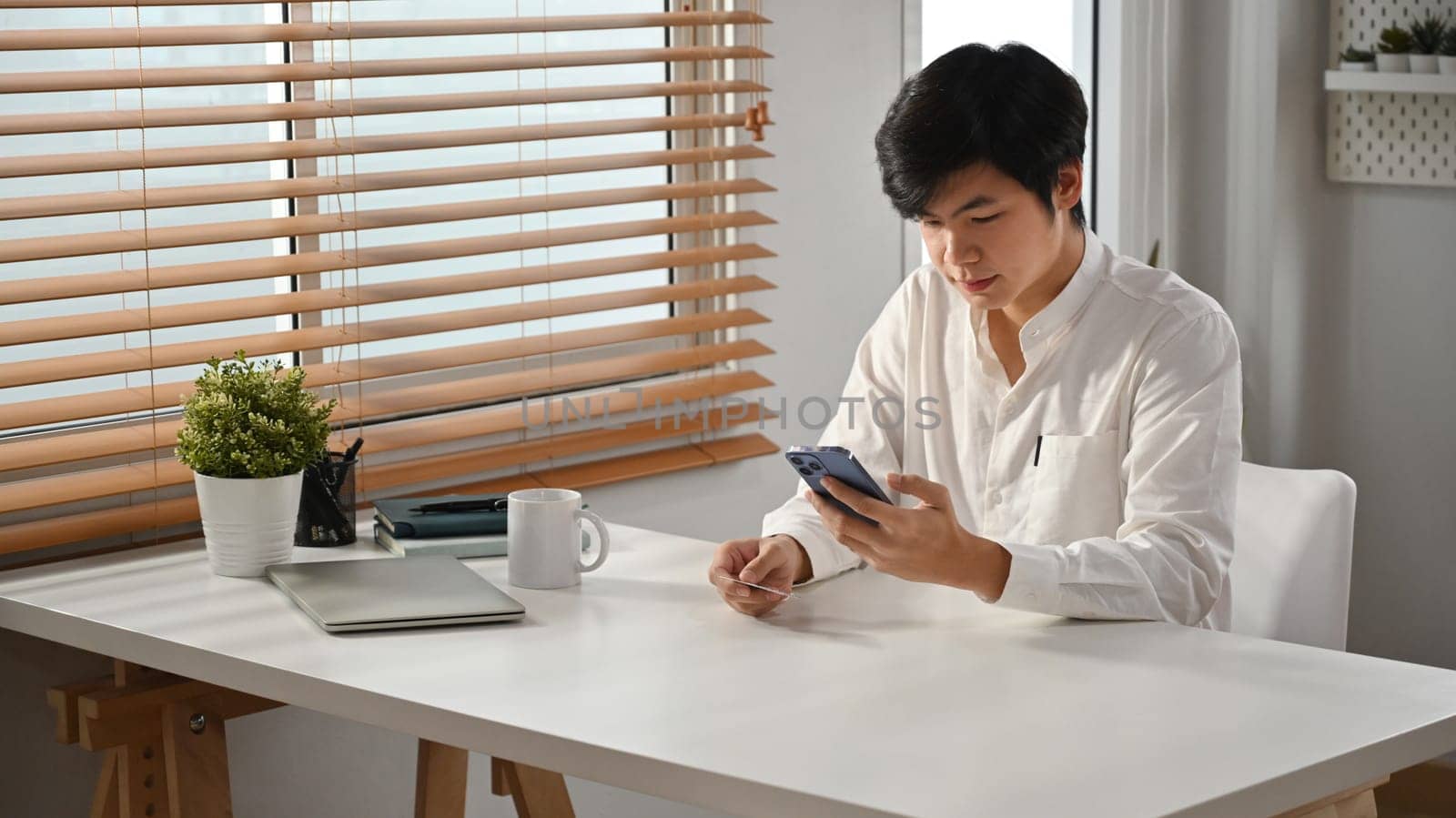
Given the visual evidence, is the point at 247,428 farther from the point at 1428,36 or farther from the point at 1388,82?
the point at 1428,36

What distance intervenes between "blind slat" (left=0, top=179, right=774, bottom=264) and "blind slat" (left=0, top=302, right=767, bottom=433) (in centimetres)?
18

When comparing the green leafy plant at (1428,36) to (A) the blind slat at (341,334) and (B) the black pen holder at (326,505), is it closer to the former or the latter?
(A) the blind slat at (341,334)

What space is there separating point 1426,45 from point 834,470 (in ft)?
6.41

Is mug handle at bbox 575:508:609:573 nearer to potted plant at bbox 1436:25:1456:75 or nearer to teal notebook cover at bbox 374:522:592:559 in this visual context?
teal notebook cover at bbox 374:522:592:559

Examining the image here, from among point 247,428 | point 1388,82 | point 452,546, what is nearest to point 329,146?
point 247,428

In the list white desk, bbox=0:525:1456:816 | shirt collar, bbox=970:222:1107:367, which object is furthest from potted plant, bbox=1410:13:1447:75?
white desk, bbox=0:525:1456:816

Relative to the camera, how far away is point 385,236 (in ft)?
7.17

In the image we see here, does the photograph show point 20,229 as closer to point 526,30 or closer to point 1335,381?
point 526,30

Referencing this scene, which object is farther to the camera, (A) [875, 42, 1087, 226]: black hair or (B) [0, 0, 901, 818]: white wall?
(B) [0, 0, 901, 818]: white wall

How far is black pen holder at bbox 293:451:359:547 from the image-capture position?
1.84 meters

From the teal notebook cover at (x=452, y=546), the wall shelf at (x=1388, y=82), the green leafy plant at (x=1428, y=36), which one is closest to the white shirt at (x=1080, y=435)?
the teal notebook cover at (x=452, y=546)

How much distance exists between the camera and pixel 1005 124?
165 centimetres

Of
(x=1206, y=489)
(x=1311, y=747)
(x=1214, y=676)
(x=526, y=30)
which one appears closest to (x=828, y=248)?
(x=526, y=30)

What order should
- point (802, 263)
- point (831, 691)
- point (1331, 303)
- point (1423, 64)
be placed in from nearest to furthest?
point (831, 691) → point (802, 263) → point (1423, 64) → point (1331, 303)
